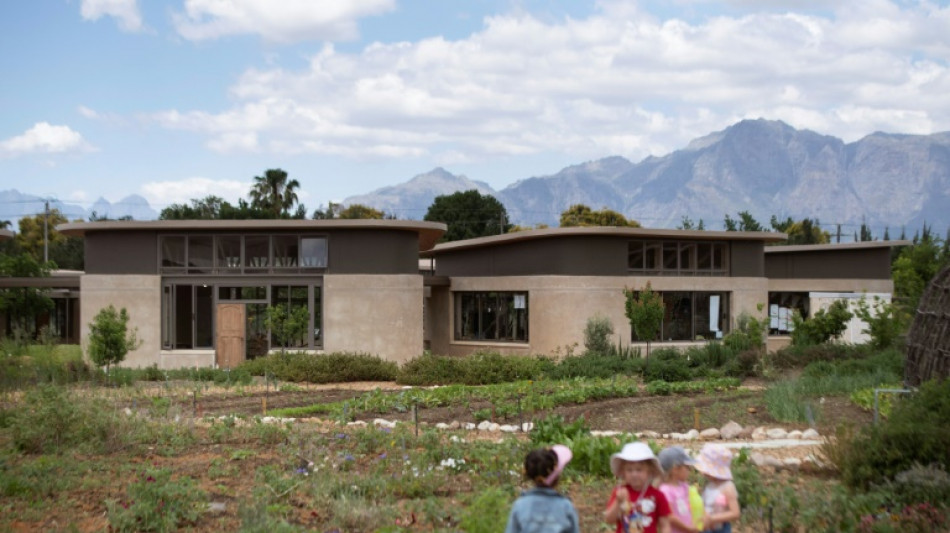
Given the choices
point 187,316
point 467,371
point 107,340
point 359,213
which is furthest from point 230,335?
point 359,213

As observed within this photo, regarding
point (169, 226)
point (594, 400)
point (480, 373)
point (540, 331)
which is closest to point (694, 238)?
point (540, 331)

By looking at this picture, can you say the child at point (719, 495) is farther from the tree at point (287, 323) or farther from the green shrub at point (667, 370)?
the tree at point (287, 323)

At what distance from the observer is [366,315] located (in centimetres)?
2848

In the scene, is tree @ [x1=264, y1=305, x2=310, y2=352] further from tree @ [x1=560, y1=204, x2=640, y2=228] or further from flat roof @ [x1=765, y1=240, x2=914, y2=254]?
tree @ [x1=560, y1=204, x2=640, y2=228]

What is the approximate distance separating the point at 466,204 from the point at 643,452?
68.9m

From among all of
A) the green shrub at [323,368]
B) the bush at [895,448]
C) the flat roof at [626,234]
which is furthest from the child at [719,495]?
the flat roof at [626,234]

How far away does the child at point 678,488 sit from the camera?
6566 millimetres

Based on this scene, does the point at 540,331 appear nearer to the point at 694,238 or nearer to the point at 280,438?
the point at 694,238

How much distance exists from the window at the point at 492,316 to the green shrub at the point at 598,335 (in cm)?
284

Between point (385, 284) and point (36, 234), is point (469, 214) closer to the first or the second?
point (36, 234)

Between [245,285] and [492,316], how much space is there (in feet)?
29.2

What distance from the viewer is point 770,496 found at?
9.28m

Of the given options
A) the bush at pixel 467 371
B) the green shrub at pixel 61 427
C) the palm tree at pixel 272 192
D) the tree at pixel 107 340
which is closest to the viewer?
the green shrub at pixel 61 427

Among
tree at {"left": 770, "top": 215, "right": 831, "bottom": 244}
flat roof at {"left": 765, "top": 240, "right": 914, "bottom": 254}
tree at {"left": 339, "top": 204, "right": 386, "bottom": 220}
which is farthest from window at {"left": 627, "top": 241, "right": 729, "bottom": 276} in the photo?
tree at {"left": 339, "top": 204, "right": 386, "bottom": 220}
